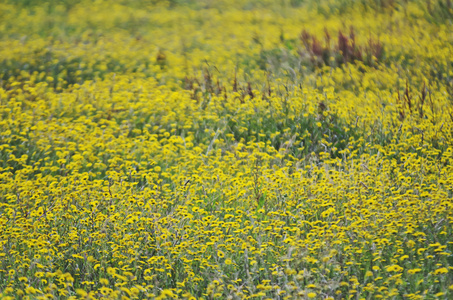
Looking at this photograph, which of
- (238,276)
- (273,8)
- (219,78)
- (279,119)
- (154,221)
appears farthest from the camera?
(273,8)

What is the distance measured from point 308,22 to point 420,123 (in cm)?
575

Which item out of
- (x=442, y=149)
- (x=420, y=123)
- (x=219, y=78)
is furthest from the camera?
(x=219, y=78)

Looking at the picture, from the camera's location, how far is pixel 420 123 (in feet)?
15.8

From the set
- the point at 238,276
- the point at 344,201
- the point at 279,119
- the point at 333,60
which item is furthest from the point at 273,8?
the point at 238,276

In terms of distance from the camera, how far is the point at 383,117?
502 cm

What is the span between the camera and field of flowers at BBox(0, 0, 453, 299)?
2.84 metres

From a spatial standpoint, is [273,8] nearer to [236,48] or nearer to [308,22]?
[308,22]

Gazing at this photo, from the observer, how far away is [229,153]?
4301 mm

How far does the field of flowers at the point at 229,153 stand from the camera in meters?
2.84

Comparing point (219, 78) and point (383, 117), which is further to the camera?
point (219, 78)

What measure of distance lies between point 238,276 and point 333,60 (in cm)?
522

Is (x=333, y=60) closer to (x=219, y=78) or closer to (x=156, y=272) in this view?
(x=219, y=78)

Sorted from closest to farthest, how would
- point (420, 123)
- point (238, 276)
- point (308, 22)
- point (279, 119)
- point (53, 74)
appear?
point (238, 276) < point (420, 123) < point (279, 119) < point (53, 74) < point (308, 22)

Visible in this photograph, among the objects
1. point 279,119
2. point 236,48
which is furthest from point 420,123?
point 236,48
